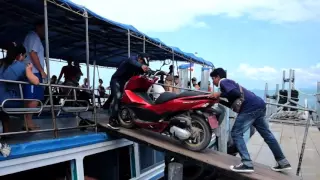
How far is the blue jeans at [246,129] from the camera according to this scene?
392 cm

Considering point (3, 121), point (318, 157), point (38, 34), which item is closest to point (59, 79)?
point (38, 34)

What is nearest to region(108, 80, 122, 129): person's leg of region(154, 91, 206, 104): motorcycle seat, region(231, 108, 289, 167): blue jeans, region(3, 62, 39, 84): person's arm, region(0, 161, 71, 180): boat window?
region(154, 91, 206, 104): motorcycle seat

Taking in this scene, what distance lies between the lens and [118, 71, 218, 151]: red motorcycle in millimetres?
4078

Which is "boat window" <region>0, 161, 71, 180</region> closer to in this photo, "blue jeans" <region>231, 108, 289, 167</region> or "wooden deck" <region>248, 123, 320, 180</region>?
"blue jeans" <region>231, 108, 289, 167</region>

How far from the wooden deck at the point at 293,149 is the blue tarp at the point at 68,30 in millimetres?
3650

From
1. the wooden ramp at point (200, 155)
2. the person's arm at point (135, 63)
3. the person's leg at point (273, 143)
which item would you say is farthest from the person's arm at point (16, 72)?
the person's leg at point (273, 143)

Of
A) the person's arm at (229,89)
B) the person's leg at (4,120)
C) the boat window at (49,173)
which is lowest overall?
the boat window at (49,173)

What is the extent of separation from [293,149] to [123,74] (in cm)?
649

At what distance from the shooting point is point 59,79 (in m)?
8.14

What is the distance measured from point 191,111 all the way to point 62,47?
19.4 ft

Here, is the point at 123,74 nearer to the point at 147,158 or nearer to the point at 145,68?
the point at 145,68

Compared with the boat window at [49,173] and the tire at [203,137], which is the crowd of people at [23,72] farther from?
the tire at [203,137]

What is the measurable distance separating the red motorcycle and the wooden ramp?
13cm

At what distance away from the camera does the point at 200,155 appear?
4012 mm
